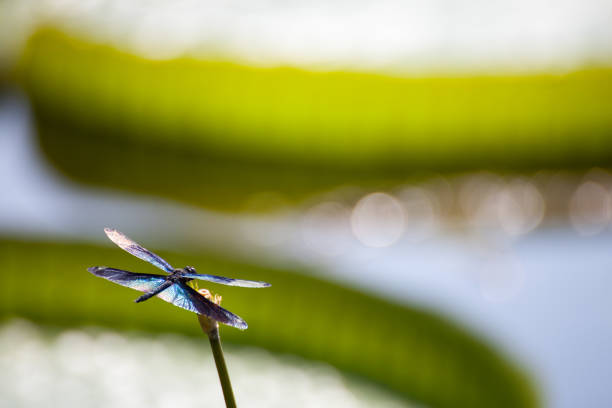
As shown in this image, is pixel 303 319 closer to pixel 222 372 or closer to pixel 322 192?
pixel 322 192

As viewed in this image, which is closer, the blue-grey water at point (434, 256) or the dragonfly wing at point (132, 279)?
the dragonfly wing at point (132, 279)

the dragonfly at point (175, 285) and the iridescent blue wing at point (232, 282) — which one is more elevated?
the iridescent blue wing at point (232, 282)

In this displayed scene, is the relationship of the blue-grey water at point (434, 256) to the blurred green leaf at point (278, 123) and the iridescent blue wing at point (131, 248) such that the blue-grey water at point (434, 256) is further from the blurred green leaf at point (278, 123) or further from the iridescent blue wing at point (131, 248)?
the iridescent blue wing at point (131, 248)

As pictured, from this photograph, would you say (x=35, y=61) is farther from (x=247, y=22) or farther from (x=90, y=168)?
(x=247, y=22)

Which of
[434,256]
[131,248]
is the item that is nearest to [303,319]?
[434,256]

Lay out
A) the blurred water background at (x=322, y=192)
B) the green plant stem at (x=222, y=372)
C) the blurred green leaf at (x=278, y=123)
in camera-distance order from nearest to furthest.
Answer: the green plant stem at (x=222, y=372)
the blurred water background at (x=322, y=192)
the blurred green leaf at (x=278, y=123)

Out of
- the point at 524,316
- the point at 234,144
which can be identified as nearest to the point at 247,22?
the point at 234,144

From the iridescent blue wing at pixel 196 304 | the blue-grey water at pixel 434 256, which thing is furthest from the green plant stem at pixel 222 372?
the blue-grey water at pixel 434 256

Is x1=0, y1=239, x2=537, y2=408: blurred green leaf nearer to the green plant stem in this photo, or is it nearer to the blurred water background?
the blurred water background
